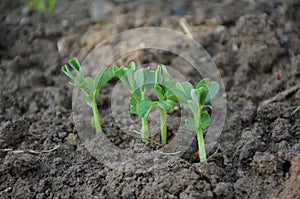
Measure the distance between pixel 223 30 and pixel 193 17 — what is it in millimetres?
205

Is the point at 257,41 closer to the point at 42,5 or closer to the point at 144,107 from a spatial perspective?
the point at 144,107

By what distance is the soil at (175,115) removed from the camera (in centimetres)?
152

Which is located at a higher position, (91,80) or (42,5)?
(91,80)

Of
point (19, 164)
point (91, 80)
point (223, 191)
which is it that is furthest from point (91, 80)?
point (223, 191)

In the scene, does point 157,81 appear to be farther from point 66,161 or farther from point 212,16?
point 212,16

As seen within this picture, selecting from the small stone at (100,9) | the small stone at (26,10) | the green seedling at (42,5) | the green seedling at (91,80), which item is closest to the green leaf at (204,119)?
the green seedling at (91,80)

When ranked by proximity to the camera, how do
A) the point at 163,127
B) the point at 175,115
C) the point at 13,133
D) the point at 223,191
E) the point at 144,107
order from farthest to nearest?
the point at 175,115 < the point at 13,133 < the point at 163,127 < the point at 144,107 < the point at 223,191

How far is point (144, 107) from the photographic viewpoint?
1569 millimetres

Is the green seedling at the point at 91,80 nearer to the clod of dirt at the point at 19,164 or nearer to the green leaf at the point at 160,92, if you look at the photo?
the green leaf at the point at 160,92

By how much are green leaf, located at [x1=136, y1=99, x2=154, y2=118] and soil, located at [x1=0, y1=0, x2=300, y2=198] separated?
171 millimetres

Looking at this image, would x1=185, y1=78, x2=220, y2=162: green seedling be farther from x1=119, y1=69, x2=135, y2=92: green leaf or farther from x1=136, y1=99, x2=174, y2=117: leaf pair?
x1=119, y1=69, x2=135, y2=92: green leaf

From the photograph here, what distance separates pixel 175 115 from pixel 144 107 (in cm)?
37

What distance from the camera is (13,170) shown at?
5.33 feet

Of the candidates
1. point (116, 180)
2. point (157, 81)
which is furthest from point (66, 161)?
point (157, 81)
